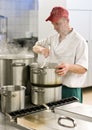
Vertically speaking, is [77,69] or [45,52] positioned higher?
[45,52]

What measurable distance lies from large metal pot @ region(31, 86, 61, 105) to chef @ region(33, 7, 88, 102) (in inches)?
9.5

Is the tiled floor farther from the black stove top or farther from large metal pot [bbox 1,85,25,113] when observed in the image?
large metal pot [bbox 1,85,25,113]

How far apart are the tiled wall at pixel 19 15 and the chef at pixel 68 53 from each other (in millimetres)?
2641

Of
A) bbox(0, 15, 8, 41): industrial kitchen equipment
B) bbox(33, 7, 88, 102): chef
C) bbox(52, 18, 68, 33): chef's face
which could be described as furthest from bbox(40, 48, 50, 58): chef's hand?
bbox(0, 15, 8, 41): industrial kitchen equipment

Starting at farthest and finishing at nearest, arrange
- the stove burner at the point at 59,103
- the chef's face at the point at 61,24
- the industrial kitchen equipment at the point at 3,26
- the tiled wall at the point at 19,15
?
1. the tiled wall at the point at 19,15
2. the industrial kitchen equipment at the point at 3,26
3. the chef's face at the point at 61,24
4. the stove burner at the point at 59,103

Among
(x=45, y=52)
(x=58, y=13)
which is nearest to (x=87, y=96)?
(x=45, y=52)

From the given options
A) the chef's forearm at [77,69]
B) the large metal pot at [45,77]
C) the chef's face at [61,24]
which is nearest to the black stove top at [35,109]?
the large metal pot at [45,77]

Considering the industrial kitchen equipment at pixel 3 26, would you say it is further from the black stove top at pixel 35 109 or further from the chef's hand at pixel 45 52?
the black stove top at pixel 35 109

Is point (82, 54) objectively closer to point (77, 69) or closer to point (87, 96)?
point (77, 69)

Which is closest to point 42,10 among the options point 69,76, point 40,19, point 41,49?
point 40,19

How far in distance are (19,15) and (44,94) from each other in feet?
10.9

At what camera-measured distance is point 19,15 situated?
4711 mm

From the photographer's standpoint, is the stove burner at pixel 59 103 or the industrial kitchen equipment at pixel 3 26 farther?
the industrial kitchen equipment at pixel 3 26

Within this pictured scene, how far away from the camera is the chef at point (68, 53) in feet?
6.13
